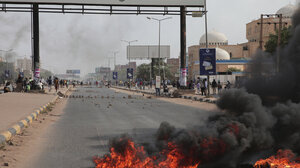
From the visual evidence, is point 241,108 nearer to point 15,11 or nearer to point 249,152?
point 249,152

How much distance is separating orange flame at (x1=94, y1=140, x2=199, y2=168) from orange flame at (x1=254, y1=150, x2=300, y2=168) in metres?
1.15

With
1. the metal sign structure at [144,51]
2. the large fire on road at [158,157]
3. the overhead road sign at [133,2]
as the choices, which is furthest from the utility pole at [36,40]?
the metal sign structure at [144,51]

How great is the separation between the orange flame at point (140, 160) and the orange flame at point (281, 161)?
3.77 feet

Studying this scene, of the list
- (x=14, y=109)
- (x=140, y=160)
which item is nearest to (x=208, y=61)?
(x=14, y=109)

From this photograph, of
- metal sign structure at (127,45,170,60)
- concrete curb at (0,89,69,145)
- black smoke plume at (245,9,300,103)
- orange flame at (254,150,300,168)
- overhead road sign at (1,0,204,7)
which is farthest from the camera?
metal sign structure at (127,45,170,60)

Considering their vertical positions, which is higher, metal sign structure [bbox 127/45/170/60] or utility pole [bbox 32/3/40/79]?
metal sign structure [bbox 127/45/170/60]

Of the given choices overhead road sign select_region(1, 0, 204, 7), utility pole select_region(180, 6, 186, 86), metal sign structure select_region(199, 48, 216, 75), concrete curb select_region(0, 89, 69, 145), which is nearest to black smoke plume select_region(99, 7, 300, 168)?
concrete curb select_region(0, 89, 69, 145)

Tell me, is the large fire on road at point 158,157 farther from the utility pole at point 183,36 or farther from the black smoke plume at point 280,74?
the utility pole at point 183,36

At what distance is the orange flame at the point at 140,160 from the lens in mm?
4898

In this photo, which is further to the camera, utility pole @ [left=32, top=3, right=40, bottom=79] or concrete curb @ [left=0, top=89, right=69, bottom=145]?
utility pole @ [left=32, top=3, right=40, bottom=79]

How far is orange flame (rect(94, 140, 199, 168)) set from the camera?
193 inches

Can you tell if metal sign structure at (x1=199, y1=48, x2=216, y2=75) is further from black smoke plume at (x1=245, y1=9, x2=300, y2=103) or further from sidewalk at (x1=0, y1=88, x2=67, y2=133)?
black smoke plume at (x1=245, y1=9, x2=300, y2=103)

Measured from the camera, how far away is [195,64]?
4250 inches

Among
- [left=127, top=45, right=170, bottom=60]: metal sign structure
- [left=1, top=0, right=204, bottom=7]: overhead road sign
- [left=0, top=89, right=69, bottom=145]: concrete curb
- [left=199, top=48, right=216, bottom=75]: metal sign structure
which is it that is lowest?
[left=0, top=89, right=69, bottom=145]: concrete curb
